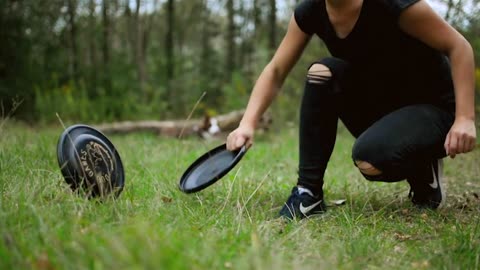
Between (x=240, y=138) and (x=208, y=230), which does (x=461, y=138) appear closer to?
(x=240, y=138)

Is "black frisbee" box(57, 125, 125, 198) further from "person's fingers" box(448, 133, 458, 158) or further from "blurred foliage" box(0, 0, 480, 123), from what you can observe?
"blurred foliage" box(0, 0, 480, 123)

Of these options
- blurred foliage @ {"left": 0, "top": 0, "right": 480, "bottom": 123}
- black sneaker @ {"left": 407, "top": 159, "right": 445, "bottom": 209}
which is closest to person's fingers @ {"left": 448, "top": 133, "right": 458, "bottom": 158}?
black sneaker @ {"left": 407, "top": 159, "right": 445, "bottom": 209}

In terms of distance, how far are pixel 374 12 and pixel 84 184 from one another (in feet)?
4.97

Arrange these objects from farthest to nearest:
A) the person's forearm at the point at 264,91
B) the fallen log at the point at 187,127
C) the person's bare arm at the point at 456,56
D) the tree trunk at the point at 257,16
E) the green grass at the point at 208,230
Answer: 1. the tree trunk at the point at 257,16
2. the fallen log at the point at 187,127
3. the person's forearm at the point at 264,91
4. the person's bare arm at the point at 456,56
5. the green grass at the point at 208,230

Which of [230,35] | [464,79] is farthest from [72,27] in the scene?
[464,79]

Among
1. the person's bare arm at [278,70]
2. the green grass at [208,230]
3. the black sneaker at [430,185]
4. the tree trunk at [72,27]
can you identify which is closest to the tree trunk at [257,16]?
the tree trunk at [72,27]

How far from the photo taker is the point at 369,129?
2.34 meters

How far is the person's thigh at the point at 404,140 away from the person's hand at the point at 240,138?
0.52 m

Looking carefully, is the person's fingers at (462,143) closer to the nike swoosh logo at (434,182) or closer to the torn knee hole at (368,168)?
the torn knee hole at (368,168)

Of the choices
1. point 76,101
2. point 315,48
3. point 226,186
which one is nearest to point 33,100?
point 76,101

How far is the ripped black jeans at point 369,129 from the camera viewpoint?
2.26m

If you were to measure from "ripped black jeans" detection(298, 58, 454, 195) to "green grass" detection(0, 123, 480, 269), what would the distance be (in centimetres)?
25

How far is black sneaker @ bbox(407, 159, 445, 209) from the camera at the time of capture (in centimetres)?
258

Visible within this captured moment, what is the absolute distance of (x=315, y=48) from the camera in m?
7.86
